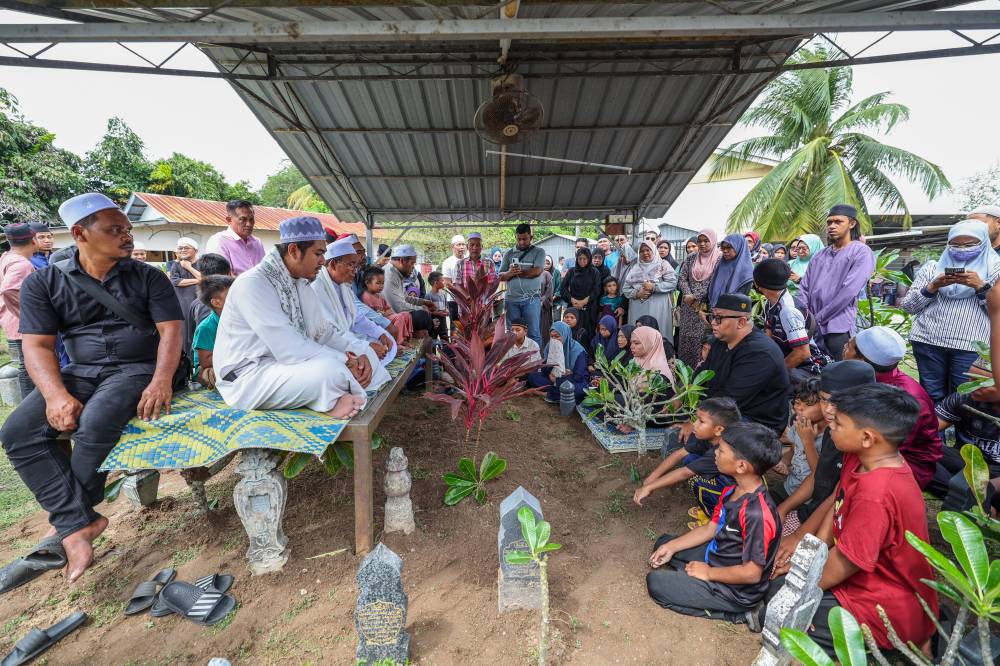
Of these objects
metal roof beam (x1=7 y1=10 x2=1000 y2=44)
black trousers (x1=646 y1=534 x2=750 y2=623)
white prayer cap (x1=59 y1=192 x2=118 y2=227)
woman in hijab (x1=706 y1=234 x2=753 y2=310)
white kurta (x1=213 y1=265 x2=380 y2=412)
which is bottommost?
black trousers (x1=646 y1=534 x2=750 y2=623)

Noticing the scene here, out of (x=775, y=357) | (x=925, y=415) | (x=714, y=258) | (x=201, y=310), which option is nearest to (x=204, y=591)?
(x=201, y=310)

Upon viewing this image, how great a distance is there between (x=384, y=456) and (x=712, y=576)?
2.36 m

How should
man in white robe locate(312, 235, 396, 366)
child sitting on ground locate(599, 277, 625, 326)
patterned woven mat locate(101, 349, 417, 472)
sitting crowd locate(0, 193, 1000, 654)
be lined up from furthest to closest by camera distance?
child sitting on ground locate(599, 277, 625, 326) < man in white robe locate(312, 235, 396, 366) < patterned woven mat locate(101, 349, 417, 472) < sitting crowd locate(0, 193, 1000, 654)

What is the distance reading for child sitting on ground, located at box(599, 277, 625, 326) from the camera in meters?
5.69

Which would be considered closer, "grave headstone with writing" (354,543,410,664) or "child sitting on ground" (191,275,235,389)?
"grave headstone with writing" (354,543,410,664)

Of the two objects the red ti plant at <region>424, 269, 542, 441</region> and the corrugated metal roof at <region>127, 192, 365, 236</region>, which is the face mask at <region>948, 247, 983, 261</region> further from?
the corrugated metal roof at <region>127, 192, 365, 236</region>

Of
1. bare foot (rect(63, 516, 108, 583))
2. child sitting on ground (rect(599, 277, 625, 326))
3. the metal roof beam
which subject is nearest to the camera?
bare foot (rect(63, 516, 108, 583))

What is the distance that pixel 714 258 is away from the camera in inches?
184

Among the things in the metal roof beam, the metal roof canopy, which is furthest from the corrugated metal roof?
the metal roof beam

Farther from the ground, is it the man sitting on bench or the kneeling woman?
the man sitting on bench

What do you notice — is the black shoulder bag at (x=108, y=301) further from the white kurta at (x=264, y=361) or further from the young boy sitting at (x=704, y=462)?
the young boy sitting at (x=704, y=462)

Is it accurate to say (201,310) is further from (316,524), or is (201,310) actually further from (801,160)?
(801,160)

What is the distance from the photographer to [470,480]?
9.45 feet

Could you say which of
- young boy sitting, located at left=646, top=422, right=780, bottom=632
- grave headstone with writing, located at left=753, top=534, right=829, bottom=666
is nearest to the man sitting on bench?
young boy sitting, located at left=646, top=422, right=780, bottom=632
